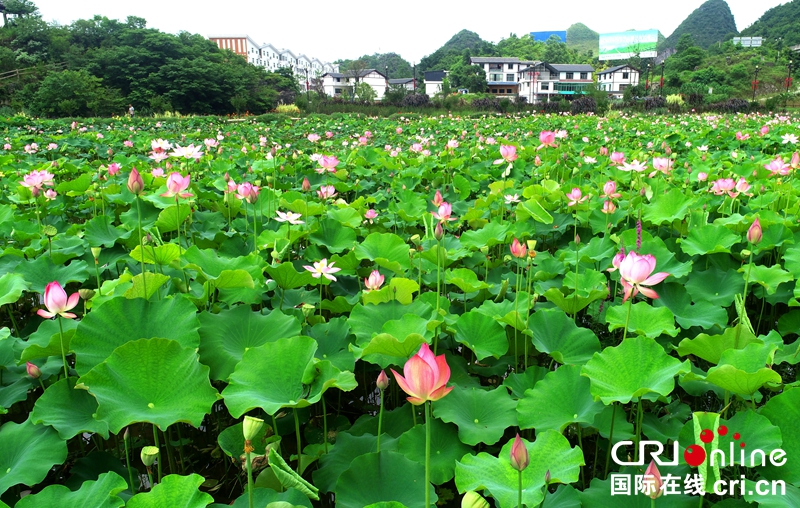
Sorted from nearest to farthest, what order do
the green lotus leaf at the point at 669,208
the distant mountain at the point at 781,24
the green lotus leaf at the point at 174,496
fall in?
1. the green lotus leaf at the point at 174,496
2. the green lotus leaf at the point at 669,208
3. the distant mountain at the point at 781,24

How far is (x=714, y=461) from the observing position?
800 mm

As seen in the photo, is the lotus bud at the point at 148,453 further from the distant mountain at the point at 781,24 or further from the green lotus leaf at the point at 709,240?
the distant mountain at the point at 781,24

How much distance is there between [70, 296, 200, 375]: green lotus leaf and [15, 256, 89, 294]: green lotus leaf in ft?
2.23

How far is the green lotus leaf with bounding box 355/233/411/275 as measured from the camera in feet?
6.46

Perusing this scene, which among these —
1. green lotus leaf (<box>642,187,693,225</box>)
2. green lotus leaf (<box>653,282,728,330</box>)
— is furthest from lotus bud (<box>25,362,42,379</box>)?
green lotus leaf (<box>642,187,693,225</box>)

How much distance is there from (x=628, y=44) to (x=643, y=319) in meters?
87.7

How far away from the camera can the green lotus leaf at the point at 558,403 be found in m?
1.11

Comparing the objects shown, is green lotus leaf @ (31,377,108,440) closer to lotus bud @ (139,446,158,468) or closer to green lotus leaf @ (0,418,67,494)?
green lotus leaf @ (0,418,67,494)

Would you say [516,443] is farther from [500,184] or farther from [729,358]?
Result: [500,184]

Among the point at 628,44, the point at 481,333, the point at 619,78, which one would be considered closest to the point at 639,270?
the point at 481,333

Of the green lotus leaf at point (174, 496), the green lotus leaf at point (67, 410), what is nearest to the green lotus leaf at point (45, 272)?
the green lotus leaf at point (67, 410)

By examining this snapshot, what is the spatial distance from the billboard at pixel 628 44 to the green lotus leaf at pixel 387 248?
8297 cm

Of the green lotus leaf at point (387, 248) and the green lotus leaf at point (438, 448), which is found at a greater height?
the green lotus leaf at point (387, 248)

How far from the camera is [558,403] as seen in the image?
1.15 meters
